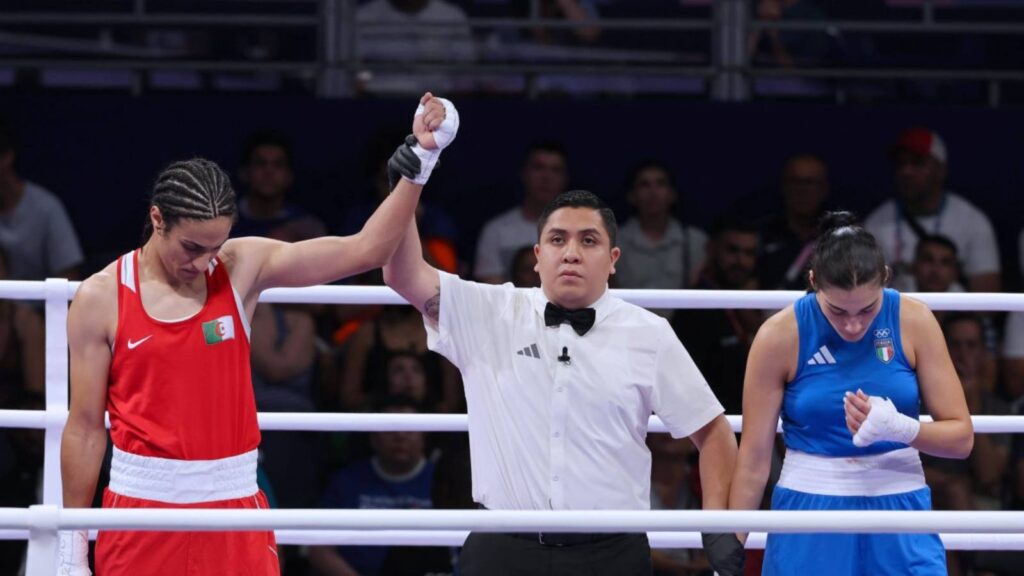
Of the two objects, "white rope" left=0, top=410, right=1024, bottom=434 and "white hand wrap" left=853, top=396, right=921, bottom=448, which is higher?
"white hand wrap" left=853, top=396, right=921, bottom=448

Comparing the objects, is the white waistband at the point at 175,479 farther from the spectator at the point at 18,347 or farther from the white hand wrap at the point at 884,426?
the spectator at the point at 18,347

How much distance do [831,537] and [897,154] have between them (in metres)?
3.07

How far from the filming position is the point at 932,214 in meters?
5.76

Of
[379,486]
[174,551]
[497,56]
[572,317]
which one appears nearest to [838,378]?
[572,317]

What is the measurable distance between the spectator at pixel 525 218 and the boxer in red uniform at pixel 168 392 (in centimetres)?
279

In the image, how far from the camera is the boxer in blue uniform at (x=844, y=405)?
298cm

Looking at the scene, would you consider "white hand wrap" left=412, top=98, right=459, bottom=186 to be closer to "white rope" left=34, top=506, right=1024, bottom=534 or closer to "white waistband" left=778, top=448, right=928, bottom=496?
"white rope" left=34, top=506, right=1024, bottom=534

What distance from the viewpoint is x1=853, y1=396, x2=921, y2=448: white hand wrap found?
2828 mm

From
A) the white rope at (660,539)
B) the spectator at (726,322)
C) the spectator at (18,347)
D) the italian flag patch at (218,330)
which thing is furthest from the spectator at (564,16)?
the italian flag patch at (218,330)

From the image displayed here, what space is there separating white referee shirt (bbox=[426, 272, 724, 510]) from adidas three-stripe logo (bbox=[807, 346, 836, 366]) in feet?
0.71

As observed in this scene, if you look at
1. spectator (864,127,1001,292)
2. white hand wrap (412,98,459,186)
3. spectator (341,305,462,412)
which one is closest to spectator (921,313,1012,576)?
spectator (864,127,1001,292)

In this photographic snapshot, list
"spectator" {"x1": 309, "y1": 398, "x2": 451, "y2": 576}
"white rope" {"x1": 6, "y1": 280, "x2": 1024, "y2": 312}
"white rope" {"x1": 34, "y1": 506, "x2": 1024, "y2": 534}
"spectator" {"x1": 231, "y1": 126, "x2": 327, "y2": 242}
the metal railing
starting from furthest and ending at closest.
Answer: the metal railing < "spectator" {"x1": 231, "y1": 126, "x2": 327, "y2": 242} < "spectator" {"x1": 309, "y1": 398, "x2": 451, "y2": 576} < "white rope" {"x1": 6, "y1": 280, "x2": 1024, "y2": 312} < "white rope" {"x1": 34, "y1": 506, "x2": 1024, "y2": 534}

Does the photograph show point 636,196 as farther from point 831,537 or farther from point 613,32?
point 831,537

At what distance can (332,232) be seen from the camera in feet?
19.3
